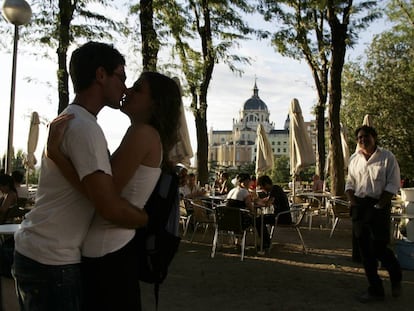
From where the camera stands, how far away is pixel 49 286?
1.86 meters

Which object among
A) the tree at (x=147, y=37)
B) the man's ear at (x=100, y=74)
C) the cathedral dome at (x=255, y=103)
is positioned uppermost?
the cathedral dome at (x=255, y=103)

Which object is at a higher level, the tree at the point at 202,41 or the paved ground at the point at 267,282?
the tree at the point at 202,41

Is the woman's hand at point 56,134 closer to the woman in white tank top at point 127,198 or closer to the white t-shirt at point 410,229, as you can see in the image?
the woman in white tank top at point 127,198

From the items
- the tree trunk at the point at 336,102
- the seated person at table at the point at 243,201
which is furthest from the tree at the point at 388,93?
the seated person at table at the point at 243,201

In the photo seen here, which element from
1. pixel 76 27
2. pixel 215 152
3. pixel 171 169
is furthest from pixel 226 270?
pixel 215 152

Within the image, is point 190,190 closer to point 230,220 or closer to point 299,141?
point 299,141

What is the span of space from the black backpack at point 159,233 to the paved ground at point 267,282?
2880 mm

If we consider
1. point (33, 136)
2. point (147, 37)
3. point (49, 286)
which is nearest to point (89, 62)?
point (49, 286)

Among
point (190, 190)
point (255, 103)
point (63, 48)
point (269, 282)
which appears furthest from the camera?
point (255, 103)

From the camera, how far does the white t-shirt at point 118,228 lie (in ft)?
6.21

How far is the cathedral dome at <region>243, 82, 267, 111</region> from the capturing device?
590 feet

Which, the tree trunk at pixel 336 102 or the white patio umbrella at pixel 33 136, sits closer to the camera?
the tree trunk at pixel 336 102

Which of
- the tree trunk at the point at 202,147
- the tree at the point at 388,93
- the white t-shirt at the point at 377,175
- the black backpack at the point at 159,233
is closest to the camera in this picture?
the black backpack at the point at 159,233

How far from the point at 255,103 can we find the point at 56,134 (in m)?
180
